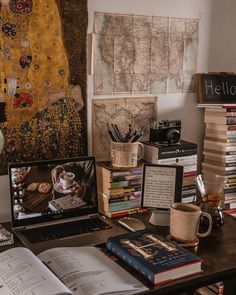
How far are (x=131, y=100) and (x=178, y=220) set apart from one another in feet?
2.23

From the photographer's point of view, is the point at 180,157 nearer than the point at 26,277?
No

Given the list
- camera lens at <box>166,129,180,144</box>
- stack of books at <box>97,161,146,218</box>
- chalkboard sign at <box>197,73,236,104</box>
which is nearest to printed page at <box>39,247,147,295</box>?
stack of books at <box>97,161,146,218</box>

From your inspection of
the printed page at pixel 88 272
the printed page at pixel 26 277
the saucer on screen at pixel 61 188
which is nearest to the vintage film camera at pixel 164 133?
the saucer on screen at pixel 61 188

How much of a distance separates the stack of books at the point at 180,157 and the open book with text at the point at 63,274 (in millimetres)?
617

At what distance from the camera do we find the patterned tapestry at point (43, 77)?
1.62m

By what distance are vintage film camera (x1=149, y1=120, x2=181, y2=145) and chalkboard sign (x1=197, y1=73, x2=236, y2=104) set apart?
0.29 m

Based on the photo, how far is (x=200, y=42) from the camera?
210 centimetres

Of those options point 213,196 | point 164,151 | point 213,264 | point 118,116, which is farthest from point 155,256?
point 118,116

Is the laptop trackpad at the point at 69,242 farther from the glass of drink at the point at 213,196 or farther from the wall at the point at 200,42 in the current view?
the wall at the point at 200,42

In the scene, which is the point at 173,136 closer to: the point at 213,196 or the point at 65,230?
the point at 213,196

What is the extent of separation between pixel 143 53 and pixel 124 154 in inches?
19.2

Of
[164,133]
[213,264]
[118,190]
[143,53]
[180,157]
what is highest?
[143,53]

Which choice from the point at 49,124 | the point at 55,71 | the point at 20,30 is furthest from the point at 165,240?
the point at 20,30

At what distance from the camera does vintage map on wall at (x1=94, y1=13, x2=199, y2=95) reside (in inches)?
71.9
